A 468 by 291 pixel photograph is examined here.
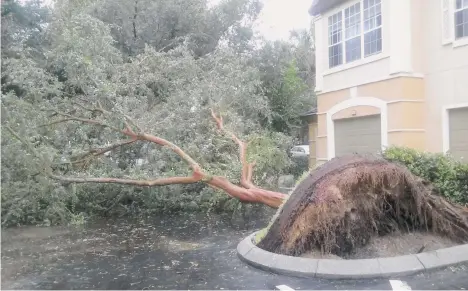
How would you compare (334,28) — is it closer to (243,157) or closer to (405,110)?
(405,110)

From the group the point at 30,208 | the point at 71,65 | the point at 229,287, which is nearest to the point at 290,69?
the point at 71,65

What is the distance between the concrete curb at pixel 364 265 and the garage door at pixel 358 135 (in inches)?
228

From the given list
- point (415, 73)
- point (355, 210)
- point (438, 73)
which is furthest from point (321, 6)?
point (355, 210)

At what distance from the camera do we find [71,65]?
10.3 meters

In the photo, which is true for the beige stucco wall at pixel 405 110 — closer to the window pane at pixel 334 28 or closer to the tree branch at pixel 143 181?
the window pane at pixel 334 28

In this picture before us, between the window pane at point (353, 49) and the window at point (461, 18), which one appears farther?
the window pane at point (353, 49)

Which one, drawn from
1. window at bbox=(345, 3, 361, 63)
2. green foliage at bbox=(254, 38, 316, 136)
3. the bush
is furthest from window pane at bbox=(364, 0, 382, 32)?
green foliage at bbox=(254, 38, 316, 136)

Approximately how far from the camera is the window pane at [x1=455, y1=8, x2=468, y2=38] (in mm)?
9875

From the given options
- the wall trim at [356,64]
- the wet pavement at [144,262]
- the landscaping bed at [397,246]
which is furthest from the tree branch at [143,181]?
the wall trim at [356,64]

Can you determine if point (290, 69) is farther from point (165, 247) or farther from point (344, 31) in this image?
point (165, 247)

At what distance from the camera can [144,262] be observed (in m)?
6.53

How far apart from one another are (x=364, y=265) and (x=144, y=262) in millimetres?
3092

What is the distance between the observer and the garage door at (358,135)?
1176 cm

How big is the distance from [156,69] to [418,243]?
9.17m
